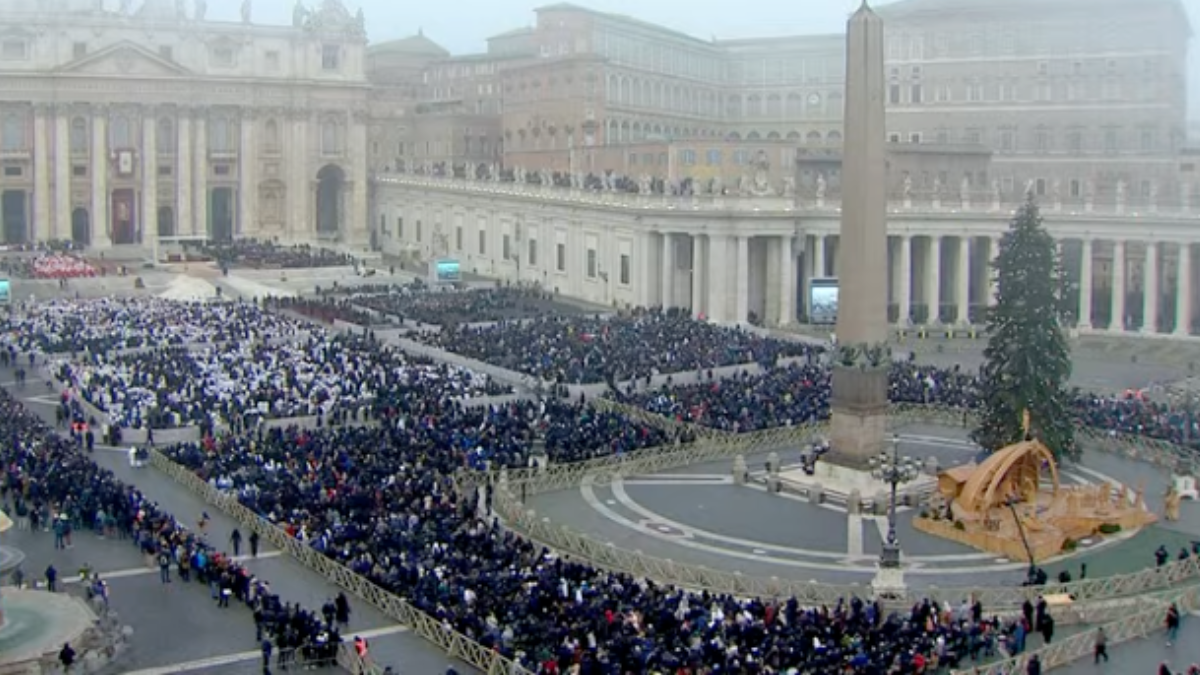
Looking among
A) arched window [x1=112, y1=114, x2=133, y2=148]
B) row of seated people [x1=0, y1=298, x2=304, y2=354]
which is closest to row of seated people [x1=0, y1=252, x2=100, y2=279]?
row of seated people [x1=0, y1=298, x2=304, y2=354]

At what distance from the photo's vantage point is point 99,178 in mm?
97750

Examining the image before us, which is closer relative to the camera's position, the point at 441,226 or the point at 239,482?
the point at 239,482

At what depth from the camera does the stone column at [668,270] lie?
235 ft

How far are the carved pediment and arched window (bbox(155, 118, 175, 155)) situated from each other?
12.0ft

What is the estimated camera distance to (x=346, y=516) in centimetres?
3209

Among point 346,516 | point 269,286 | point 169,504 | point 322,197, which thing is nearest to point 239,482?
point 169,504

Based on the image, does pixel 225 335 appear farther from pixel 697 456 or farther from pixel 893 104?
pixel 893 104

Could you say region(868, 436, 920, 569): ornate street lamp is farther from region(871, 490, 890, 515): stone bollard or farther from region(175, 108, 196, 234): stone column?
region(175, 108, 196, 234): stone column

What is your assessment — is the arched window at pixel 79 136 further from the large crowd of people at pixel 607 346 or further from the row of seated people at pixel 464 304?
the large crowd of people at pixel 607 346

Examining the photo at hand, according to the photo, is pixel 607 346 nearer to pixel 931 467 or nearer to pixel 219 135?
pixel 931 467

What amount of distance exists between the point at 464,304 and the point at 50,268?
2520 centimetres

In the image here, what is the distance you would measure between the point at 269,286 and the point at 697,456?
43182 millimetres

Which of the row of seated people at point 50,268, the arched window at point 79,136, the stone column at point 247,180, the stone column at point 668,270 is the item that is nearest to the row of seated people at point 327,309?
the row of seated people at point 50,268

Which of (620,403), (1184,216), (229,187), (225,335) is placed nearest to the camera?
(620,403)
